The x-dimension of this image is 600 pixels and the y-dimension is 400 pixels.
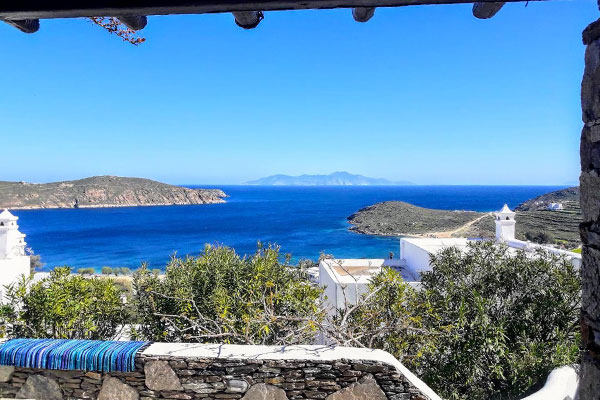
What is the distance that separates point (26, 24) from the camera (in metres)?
1.98

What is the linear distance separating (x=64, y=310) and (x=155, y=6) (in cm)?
480

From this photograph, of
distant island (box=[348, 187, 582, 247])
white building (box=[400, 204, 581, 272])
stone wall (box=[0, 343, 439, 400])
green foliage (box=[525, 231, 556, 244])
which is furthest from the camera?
distant island (box=[348, 187, 582, 247])

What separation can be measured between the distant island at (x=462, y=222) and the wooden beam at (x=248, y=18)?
30095mm

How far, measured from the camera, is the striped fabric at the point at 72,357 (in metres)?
3.80

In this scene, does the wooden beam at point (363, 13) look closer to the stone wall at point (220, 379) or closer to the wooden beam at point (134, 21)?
the wooden beam at point (134, 21)

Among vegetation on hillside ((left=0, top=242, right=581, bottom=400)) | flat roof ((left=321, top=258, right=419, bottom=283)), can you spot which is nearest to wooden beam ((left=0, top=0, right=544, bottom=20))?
vegetation on hillside ((left=0, top=242, right=581, bottom=400))

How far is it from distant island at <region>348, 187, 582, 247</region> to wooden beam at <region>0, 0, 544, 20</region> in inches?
1185

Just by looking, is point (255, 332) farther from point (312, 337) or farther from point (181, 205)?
point (181, 205)

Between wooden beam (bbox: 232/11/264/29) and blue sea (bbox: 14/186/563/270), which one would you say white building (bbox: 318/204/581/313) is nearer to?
wooden beam (bbox: 232/11/264/29)

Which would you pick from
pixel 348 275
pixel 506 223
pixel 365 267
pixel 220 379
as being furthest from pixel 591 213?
pixel 506 223

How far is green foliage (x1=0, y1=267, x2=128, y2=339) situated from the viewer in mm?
5188

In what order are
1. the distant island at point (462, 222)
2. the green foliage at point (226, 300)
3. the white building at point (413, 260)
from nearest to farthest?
1. the green foliage at point (226, 300)
2. the white building at point (413, 260)
3. the distant island at point (462, 222)

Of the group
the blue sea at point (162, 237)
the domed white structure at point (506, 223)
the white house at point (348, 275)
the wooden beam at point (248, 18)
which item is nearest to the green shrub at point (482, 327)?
the white house at point (348, 275)

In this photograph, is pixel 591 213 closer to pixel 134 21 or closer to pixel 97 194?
pixel 134 21
